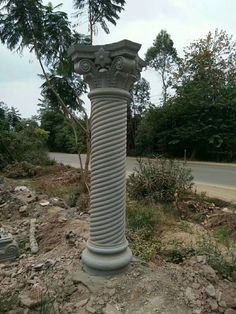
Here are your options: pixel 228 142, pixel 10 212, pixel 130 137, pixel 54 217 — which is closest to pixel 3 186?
pixel 10 212

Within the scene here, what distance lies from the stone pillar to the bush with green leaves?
3235mm

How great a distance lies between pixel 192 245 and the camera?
175 inches

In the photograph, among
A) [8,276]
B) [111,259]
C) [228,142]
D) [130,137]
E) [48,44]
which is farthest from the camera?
[130,137]

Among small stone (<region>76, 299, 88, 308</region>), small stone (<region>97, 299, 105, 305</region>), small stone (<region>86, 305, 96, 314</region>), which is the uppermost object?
small stone (<region>97, 299, 105, 305</region>)

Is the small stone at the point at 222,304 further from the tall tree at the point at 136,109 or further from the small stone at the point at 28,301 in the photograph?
the tall tree at the point at 136,109

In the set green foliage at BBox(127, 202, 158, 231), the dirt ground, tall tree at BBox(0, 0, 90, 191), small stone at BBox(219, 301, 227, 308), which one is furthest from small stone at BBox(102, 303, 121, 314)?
tall tree at BBox(0, 0, 90, 191)

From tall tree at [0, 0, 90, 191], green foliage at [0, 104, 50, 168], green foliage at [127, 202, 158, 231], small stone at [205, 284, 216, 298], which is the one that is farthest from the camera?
green foliage at [0, 104, 50, 168]

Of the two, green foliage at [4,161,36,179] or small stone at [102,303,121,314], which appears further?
green foliage at [4,161,36,179]

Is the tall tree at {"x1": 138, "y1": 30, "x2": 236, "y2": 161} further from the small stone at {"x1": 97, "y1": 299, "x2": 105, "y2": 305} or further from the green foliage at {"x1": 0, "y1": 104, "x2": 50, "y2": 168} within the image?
the small stone at {"x1": 97, "y1": 299, "x2": 105, "y2": 305}

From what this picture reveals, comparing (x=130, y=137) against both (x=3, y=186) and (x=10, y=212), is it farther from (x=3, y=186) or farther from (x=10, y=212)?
(x=10, y=212)

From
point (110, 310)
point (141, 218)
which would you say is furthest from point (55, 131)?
point (110, 310)

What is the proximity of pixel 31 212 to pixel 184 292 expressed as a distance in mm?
4073

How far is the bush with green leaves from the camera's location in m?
6.90

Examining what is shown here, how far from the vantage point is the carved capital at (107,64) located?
3465 mm
